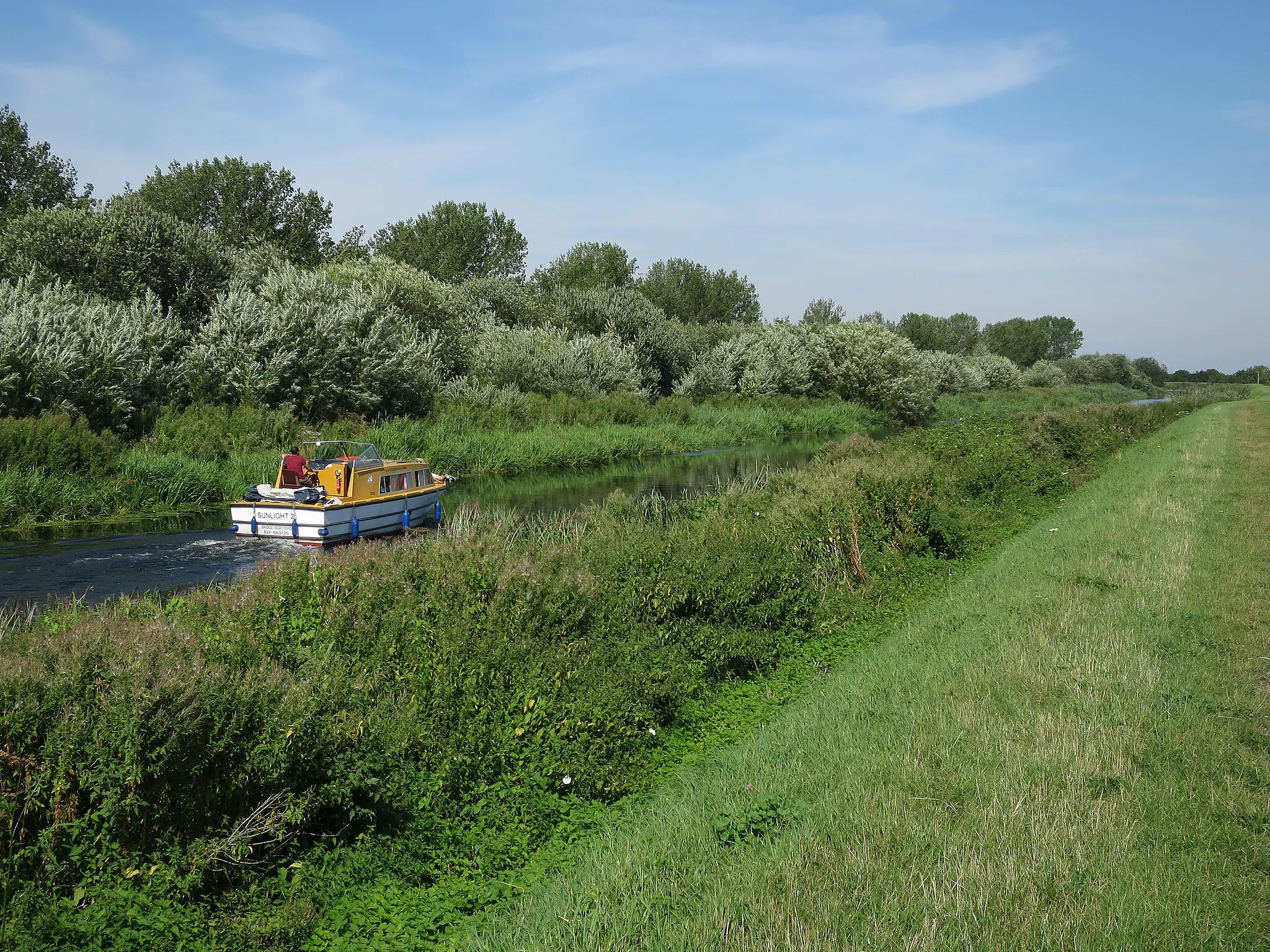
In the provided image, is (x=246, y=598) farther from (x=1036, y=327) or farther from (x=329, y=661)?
(x=1036, y=327)

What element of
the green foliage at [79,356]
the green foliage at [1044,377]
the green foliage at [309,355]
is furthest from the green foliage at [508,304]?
the green foliage at [1044,377]

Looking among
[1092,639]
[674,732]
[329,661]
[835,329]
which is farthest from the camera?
[835,329]

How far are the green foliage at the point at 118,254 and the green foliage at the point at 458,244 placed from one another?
4609 cm

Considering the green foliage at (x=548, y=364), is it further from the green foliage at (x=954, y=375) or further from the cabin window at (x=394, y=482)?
the green foliage at (x=954, y=375)

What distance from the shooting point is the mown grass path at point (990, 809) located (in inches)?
175

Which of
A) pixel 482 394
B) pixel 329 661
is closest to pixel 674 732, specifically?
pixel 329 661

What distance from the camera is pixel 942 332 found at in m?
155

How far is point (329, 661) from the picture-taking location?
23.2 feet

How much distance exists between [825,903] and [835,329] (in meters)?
66.7

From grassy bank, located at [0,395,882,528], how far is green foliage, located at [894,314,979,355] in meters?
76.7

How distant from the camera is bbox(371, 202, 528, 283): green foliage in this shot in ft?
289

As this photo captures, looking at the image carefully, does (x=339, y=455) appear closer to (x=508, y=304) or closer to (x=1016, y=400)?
(x=508, y=304)

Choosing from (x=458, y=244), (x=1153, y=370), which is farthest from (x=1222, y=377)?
(x=458, y=244)

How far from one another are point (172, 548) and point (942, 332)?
151195mm
